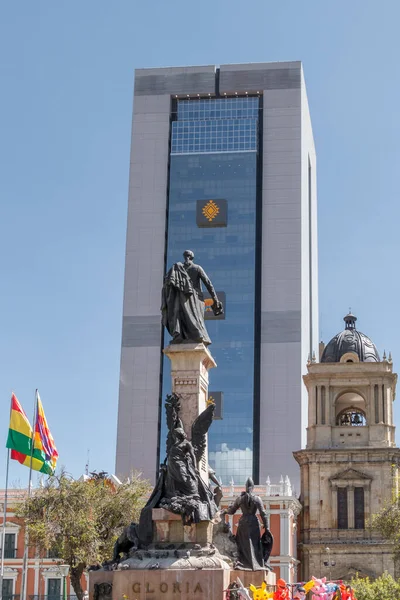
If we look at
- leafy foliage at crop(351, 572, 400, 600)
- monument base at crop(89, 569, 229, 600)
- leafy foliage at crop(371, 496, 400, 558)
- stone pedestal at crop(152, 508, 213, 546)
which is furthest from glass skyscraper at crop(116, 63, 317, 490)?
monument base at crop(89, 569, 229, 600)

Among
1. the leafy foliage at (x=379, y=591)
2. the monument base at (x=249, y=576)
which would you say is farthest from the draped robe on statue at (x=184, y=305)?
the leafy foliage at (x=379, y=591)

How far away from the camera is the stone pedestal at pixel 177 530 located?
22109 mm

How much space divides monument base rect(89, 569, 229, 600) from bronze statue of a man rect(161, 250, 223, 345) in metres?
5.23

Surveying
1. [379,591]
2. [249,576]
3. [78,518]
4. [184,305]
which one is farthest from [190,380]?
[379,591]

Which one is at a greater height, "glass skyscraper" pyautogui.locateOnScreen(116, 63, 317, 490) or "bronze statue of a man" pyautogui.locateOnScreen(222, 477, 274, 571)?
"glass skyscraper" pyautogui.locateOnScreen(116, 63, 317, 490)

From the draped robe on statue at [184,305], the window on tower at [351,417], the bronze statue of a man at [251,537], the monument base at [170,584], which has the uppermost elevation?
the window on tower at [351,417]

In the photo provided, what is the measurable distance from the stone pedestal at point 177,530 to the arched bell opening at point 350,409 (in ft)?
227

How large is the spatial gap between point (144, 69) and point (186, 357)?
4281 inches

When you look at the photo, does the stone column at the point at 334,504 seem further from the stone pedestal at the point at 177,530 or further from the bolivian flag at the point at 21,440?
the stone pedestal at the point at 177,530

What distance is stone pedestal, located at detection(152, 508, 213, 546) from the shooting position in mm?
22109

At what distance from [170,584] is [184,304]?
252 inches

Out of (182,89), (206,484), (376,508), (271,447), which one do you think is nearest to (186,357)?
(206,484)

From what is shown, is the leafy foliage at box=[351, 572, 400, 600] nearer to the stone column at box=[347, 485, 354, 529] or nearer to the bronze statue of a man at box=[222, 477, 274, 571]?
the stone column at box=[347, 485, 354, 529]

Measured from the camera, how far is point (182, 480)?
22359 millimetres
